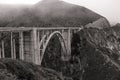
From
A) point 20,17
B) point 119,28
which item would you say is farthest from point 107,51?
point 20,17

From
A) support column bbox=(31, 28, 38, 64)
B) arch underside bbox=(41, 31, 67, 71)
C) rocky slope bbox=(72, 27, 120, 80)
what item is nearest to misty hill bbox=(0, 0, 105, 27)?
arch underside bbox=(41, 31, 67, 71)

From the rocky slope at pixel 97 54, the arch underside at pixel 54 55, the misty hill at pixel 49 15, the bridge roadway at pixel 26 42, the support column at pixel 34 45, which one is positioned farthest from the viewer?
the misty hill at pixel 49 15

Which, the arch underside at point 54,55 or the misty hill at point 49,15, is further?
the misty hill at point 49,15

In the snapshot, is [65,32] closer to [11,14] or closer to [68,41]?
[68,41]

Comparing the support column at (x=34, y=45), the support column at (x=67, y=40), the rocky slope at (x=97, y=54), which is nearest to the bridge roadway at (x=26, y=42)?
the support column at (x=34, y=45)

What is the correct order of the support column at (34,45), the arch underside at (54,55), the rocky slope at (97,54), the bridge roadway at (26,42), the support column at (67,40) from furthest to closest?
the arch underside at (54,55) < the support column at (67,40) < the rocky slope at (97,54) < the support column at (34,45) < the bridge roadway at (26,42)

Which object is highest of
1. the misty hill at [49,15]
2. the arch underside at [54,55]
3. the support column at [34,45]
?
the misty hill at [49,15]

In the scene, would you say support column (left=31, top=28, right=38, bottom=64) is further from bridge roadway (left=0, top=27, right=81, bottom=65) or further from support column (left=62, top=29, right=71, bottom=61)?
support column (left=62, top=29, right=71, bottom=61)

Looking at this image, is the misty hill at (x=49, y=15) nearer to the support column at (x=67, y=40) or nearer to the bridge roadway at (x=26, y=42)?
the support column at (x=67, y=40)
